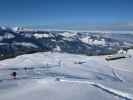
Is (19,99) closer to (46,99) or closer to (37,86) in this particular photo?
(46,99)

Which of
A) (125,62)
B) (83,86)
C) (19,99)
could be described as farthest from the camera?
(125,62)

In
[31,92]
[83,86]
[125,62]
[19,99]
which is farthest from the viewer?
[125,62]

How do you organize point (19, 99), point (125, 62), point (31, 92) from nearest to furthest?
point (19, 99), point (31, 92), point (125, 62)

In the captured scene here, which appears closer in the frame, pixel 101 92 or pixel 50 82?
pixel 101 92

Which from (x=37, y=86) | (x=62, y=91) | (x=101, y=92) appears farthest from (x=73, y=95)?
(x=37, y=86)

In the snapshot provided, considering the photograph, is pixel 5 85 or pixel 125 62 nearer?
pixel 5 85

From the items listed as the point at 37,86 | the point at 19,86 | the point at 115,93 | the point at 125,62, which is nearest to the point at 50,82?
the point at 37,86

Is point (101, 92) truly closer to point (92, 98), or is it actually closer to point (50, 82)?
point (92, 98)

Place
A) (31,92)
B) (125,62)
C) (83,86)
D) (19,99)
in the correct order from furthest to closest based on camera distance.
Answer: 1. (125,62)
2. (83,86)
3. (31,92)
4. (19,99)
